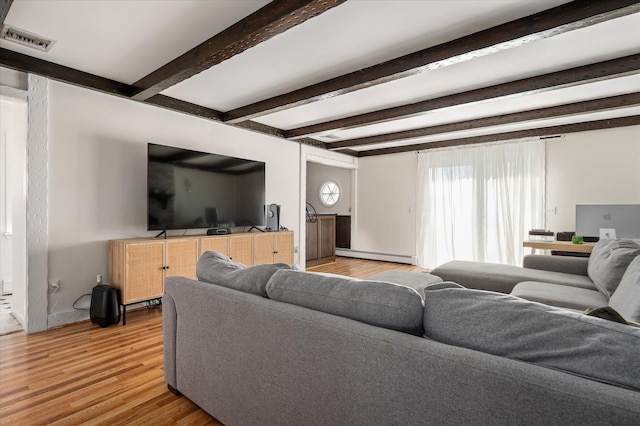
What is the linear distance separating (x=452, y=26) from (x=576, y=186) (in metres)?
3.92

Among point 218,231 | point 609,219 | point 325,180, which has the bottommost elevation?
point 218,231

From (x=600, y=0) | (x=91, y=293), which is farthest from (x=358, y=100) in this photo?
(x=91, y=293)

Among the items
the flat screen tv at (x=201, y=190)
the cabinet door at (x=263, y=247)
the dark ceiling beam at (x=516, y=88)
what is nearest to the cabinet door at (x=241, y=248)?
the cabinet door at (x=263, y=247)

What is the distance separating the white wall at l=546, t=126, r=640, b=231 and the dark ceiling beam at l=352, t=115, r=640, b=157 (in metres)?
0.11

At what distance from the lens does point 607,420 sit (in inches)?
25.6

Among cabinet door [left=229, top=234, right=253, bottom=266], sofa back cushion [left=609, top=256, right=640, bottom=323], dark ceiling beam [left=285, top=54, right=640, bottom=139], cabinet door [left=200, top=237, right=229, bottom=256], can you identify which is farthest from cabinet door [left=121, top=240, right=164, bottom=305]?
sofa back cushion [left=609, top=256, right=640, bottom=323]

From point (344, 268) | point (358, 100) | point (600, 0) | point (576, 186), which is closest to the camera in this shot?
point (600, 0)

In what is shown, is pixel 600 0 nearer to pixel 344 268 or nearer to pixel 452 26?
pixel 452 26

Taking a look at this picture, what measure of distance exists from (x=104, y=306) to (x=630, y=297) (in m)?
3.78

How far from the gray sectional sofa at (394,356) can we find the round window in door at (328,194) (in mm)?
6023

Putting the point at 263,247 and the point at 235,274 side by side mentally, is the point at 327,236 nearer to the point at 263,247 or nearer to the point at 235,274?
the point at 263,247

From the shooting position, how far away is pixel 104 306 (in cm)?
287

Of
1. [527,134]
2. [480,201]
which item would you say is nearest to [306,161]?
[480,201]

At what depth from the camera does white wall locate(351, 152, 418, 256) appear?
632 cm
